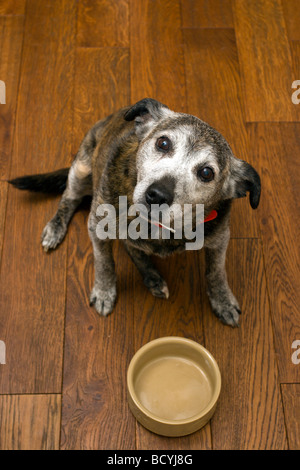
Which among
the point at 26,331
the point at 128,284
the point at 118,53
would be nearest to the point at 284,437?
the point at 128,284

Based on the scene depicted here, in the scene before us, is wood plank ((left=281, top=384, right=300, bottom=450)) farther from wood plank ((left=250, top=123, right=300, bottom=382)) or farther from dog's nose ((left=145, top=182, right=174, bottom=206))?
dog's nose ((left=145, top=182, right=174, bottom=206))

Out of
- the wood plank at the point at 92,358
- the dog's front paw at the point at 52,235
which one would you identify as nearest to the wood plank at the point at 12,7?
the wood plank at the point at 92,358

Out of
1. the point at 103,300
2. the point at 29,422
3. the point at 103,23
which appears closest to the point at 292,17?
the point at 103,23

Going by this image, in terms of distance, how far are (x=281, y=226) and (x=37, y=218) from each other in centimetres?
124

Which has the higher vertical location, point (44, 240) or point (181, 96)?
point (181, 96)

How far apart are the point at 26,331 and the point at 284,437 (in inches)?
47.7

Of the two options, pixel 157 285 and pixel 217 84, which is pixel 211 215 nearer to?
pixel 157 285

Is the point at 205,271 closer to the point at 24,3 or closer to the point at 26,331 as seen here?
the point at 26,331

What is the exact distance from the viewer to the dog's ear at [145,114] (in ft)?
6.87

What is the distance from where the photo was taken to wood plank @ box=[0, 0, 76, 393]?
7.86 ft

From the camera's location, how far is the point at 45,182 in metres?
2.68

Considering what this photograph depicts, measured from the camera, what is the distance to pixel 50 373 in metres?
2.36

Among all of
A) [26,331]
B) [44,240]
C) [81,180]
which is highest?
[81,180]

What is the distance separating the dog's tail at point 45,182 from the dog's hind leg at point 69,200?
0.20ft
